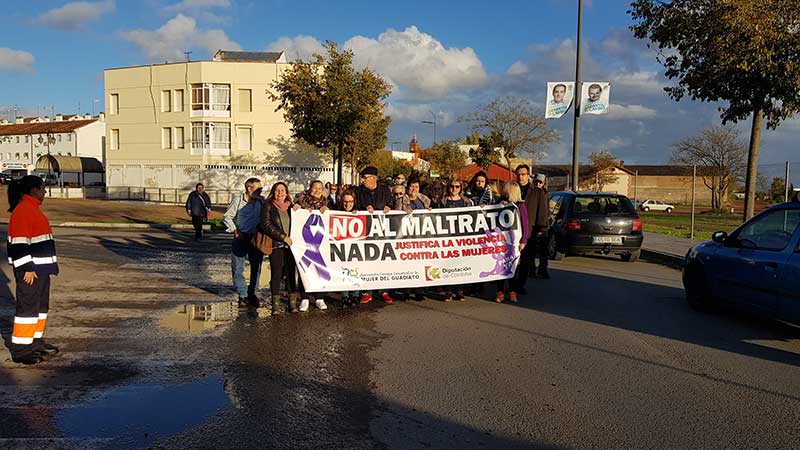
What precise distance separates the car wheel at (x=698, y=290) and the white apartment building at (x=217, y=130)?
129 feet

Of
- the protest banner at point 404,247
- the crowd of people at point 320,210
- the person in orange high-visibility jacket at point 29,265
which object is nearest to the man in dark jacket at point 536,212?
the crowd of people at point 320,210

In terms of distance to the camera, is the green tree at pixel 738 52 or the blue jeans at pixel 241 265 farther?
the green tree at pixel 738 52

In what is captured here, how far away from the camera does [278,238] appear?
8320mm

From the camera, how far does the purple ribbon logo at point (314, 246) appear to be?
28.3 feet

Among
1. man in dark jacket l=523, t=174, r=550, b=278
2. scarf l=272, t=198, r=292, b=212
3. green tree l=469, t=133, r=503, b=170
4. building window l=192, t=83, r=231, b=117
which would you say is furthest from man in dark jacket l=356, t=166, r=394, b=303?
building window l=192, t=83, r=231, b=117

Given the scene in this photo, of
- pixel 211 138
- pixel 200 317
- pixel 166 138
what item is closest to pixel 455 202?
pixel 200 317

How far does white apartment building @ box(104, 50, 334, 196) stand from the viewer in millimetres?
46750

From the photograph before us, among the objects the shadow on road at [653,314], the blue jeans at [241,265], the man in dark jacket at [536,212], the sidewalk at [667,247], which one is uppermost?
the man in dark jacket at [536,212]

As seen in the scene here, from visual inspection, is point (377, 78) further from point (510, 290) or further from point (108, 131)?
point (108, 131)

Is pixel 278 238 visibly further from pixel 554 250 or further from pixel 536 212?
pixel 554 250

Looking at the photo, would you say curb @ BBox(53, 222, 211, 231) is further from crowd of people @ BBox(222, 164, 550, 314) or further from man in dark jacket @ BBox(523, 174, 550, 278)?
man in dark jacket @ BBox(523, 174, 550, 278)

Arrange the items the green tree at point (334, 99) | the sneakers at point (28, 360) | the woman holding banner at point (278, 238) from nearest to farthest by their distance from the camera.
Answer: the sneakers at point (28, 360) < the woman holding banner at point (278, 238) < the green tree at point (334, 99)

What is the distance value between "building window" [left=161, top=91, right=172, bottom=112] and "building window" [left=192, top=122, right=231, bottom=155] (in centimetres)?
312

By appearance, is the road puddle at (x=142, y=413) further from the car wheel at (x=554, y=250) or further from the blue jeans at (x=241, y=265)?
the car wheel at (x=554, y=250)
